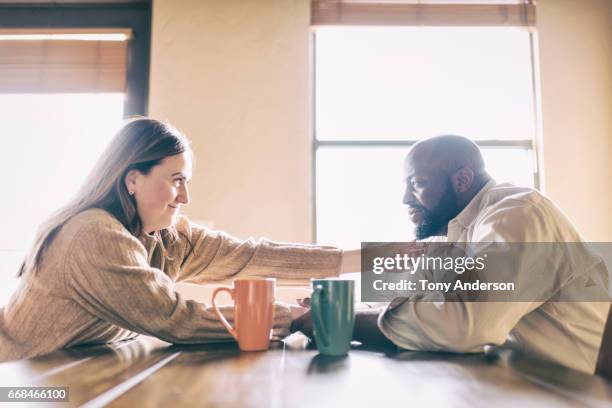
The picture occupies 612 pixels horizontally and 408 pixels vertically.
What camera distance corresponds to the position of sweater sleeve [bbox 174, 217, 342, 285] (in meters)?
1.55

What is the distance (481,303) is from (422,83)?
198 cm

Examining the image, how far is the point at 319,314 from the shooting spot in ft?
2.85

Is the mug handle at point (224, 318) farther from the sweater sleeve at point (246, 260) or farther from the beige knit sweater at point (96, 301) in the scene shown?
the sweater sleeve at point (246, 260)

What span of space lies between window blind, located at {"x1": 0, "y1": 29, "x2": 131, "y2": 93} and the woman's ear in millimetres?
1593

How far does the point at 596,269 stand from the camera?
43.1 inches

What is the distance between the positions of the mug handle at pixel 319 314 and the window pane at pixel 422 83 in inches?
71.4

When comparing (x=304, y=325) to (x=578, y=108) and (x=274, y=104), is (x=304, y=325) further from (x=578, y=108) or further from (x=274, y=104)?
(x=578, y=108)

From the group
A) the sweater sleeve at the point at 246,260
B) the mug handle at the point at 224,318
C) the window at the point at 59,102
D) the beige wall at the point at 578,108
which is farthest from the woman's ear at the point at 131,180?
the beige wall at the point at 578,108

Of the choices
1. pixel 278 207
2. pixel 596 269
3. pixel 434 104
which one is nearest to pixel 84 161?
pixel 278 207

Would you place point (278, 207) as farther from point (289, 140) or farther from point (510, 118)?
point (510, 118)

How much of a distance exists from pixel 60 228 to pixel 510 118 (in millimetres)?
2276

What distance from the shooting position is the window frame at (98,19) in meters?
2.70

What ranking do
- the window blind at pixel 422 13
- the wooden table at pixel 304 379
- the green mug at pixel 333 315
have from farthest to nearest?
the window blind at pixel 422 13 → the green mug at pixel 333 315 → the wooden table at pixel 304 379

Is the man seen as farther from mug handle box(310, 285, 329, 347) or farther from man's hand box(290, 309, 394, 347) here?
mug handle box(310, 285, 329, 347)
